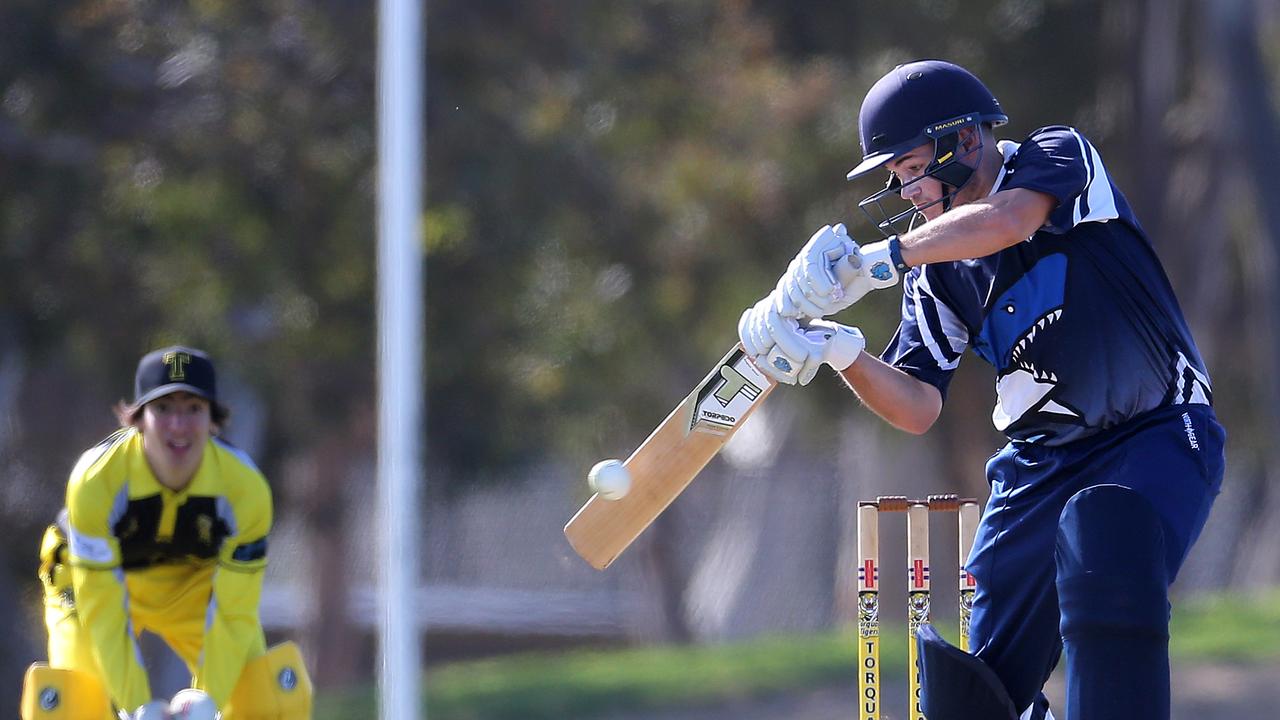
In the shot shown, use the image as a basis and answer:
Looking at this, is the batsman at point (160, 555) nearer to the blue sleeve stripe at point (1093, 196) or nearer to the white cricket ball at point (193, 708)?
the white cricket ball at point (193, 708)

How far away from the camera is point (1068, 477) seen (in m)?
4.28

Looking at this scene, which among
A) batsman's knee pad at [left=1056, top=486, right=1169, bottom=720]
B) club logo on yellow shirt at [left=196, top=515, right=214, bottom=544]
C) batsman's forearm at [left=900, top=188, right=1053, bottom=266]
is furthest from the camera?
club logo on yellow shirt at [left=196, top=515, right=214, bottom=544]

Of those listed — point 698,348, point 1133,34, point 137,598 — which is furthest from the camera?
point 698,348

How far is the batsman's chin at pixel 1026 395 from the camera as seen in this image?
4230 mm

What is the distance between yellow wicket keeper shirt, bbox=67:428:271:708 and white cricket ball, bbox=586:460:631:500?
2161 millimetres

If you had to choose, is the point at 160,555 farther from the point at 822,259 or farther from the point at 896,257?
the point at 896,257

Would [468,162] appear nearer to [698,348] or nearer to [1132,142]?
[698,348]

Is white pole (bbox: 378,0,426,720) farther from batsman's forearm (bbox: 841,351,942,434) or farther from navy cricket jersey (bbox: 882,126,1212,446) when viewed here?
navy cricket jersey (bbox: 882,126,1212,446)

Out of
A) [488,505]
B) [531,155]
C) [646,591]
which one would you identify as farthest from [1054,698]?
A: [488,505]

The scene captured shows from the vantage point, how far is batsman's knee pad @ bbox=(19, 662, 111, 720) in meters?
5.80

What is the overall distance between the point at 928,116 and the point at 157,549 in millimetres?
3255

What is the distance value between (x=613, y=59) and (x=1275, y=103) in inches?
209

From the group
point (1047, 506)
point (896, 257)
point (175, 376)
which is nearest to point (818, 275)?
point (896, 257)

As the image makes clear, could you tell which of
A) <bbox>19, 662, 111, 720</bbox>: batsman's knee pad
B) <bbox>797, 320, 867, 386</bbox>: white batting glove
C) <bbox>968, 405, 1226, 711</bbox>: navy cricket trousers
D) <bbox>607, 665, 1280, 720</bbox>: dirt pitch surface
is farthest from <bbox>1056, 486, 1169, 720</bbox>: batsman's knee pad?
<bbox>607, 665, 1280, 720</bbox>: dirt pitch surface
